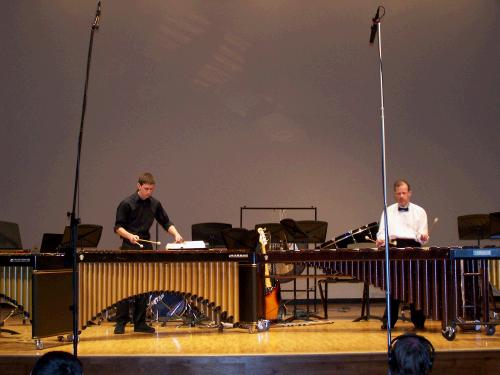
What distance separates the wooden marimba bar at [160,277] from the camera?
24.1 ft

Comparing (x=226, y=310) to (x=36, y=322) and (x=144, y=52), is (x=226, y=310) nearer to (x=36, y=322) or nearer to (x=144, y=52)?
(x=36, y=322)

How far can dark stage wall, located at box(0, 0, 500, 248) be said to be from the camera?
38.5 ft

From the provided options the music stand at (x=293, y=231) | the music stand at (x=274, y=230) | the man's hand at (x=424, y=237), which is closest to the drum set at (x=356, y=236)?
the music stand at (x=293, y=231)

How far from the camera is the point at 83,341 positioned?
7.39m

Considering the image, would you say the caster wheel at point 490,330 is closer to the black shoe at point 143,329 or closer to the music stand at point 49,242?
the black shoe at point 143,329


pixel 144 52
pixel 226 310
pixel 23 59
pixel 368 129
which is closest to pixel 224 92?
pixel 144 52

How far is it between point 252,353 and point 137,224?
101 inches

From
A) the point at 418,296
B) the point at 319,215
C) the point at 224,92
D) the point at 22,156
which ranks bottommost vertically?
the point at 418,296

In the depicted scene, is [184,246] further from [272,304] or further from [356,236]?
[356,236]

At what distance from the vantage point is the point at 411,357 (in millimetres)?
3186

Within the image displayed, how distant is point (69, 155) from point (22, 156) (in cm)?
79

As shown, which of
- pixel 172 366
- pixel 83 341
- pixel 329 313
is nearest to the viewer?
pixel 172 366

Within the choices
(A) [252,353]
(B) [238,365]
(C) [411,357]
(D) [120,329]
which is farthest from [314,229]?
(C) [411,357]

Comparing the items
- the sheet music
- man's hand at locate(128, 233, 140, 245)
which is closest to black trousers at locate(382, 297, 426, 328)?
the sheet music
